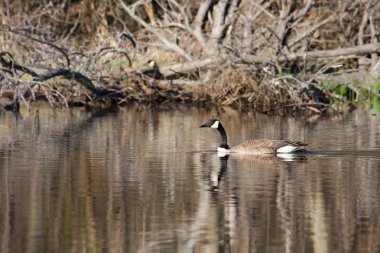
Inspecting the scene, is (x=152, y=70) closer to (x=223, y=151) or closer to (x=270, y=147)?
(x=223, y=151)

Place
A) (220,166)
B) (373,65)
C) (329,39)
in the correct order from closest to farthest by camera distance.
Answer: (220,166) → (373,65) → (329,39)

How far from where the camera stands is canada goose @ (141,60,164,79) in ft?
81.3

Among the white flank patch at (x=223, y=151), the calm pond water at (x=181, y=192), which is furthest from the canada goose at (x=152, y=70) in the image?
the white flank patch at (x=223, y=151)

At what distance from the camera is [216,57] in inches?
935

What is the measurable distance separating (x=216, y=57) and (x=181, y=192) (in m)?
12.6

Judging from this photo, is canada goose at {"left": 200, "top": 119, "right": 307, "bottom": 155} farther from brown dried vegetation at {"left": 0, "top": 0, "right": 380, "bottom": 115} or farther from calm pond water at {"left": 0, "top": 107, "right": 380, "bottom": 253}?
brown dried vegetation at {"left": 0, "top": 0, "right": 380, "bottom": 115}

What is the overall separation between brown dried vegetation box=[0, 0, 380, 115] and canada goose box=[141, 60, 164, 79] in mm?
148

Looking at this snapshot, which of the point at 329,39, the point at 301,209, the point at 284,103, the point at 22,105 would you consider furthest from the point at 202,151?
the point at 329,39

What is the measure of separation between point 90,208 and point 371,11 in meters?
16.6

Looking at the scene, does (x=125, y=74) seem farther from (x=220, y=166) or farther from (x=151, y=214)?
(x=151, y=214)

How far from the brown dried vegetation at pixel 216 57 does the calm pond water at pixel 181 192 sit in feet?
11.8

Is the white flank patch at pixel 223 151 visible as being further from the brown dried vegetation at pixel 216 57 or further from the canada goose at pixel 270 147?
the brown dried vegetation at pixel 216 57

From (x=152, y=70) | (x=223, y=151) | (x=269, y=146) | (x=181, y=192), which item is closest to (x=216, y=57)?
(x=152, y=70)

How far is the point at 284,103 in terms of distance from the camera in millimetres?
23031
